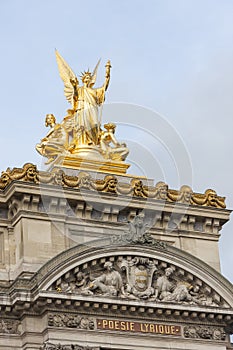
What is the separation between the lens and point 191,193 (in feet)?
164

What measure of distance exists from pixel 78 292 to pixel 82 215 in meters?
3.95

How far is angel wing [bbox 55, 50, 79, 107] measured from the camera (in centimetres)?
5372

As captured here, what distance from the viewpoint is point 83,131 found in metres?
52.1

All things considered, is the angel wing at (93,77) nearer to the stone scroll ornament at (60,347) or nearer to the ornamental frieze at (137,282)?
the ornamental frieze at (137,282)

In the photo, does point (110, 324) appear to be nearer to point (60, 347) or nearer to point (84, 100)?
point (60, 347)

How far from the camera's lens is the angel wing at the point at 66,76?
176 ft

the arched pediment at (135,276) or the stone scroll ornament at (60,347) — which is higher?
the arched pediment at (135,276)

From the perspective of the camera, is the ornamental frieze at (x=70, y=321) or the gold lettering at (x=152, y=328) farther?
the gold lettering at (x=152, y=328)

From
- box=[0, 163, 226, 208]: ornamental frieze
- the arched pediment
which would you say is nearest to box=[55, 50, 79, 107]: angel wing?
box=[0, 163, 226, 208]: ornamental frieze

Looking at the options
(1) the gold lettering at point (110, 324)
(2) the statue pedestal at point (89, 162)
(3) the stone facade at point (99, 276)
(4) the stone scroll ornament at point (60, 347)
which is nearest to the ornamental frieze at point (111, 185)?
(3) the stone facade at point (99, 276)

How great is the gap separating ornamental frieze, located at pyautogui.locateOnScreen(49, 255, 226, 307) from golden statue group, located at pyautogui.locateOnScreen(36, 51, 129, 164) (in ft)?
20.4

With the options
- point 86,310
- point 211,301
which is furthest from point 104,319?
point 211,301

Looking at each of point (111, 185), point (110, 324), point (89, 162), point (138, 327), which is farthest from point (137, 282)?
point (89, 162)

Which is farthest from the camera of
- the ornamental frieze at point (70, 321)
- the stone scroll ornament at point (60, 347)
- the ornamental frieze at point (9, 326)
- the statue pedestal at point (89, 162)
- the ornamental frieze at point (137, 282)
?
the statue pedestal at point (89, 162)
